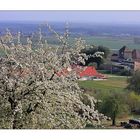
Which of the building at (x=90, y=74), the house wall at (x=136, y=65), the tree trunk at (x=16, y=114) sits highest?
the house wall at (x=136, y=65)

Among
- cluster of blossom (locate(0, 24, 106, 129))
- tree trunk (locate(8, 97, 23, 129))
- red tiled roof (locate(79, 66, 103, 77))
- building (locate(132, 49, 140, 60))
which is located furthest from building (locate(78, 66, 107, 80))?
tree trunk (locate(8, 97, 23, 129))

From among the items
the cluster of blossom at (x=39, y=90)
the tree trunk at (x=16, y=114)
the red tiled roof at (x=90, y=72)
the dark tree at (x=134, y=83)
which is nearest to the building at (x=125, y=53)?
the dark tree at (x=134, y=83)

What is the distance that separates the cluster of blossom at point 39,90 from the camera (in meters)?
3.23

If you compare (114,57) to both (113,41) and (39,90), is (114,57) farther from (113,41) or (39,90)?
(39,90)

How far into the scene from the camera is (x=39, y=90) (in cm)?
327

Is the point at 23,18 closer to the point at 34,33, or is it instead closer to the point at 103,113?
the point at 34,33

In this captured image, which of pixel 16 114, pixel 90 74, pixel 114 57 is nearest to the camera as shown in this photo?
pixel 16 114

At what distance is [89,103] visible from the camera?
11.5ft

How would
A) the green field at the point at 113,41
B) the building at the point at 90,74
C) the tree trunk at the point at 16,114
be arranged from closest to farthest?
the tree trunk at the point at 16,114 < the building at the point at 90,74 < the green field at the point at 113,41

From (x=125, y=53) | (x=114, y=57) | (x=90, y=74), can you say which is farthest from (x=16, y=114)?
(x=125, y=53)

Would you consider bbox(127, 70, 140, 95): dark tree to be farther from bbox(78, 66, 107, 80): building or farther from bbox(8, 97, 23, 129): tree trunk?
bbox(8, 97, 23, 129): tree trunk

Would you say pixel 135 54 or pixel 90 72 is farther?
pixel 135 54

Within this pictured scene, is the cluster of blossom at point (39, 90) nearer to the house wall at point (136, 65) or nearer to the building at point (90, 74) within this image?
the building at point (90, 74)
